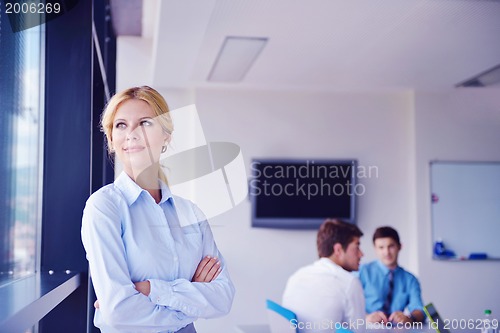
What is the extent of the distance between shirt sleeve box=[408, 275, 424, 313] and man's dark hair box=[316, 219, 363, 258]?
1.02 m

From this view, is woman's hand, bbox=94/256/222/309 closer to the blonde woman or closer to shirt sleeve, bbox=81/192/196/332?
the blonde woman

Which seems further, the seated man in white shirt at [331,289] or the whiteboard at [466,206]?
the whiteboard at [466,206]

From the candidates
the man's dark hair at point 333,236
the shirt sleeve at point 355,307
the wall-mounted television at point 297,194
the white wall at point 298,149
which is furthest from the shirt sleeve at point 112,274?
the wall-mounted television at point 297,194

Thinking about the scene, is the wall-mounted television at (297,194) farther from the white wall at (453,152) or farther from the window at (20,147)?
the window at (20,147)

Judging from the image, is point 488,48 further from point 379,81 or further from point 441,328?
point 441,328

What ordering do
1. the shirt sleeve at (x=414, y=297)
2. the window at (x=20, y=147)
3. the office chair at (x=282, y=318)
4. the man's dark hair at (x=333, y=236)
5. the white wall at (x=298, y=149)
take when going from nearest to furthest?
1. the window at (x=20, y=147)
2. the office chair at (x=282, y=318)
3. the man's dark hair at (x=333, y=236)
4. the shirt sleeve at (x=414, y=297)
5. the white wall at (x=298, y=149)

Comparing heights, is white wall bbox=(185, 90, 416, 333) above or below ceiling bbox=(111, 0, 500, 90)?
below

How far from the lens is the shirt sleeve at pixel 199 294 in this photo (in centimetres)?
143

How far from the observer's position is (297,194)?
542 cm

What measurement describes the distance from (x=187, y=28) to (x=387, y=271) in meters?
2.20

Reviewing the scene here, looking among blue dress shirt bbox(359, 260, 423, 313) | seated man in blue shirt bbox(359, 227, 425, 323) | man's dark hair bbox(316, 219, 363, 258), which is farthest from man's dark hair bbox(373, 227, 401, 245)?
man's dark hair bbox(316, 219, 363, 258)

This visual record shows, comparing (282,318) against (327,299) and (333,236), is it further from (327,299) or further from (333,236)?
(333,236)

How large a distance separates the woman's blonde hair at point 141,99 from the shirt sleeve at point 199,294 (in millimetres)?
330

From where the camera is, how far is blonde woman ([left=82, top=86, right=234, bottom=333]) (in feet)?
4.50
